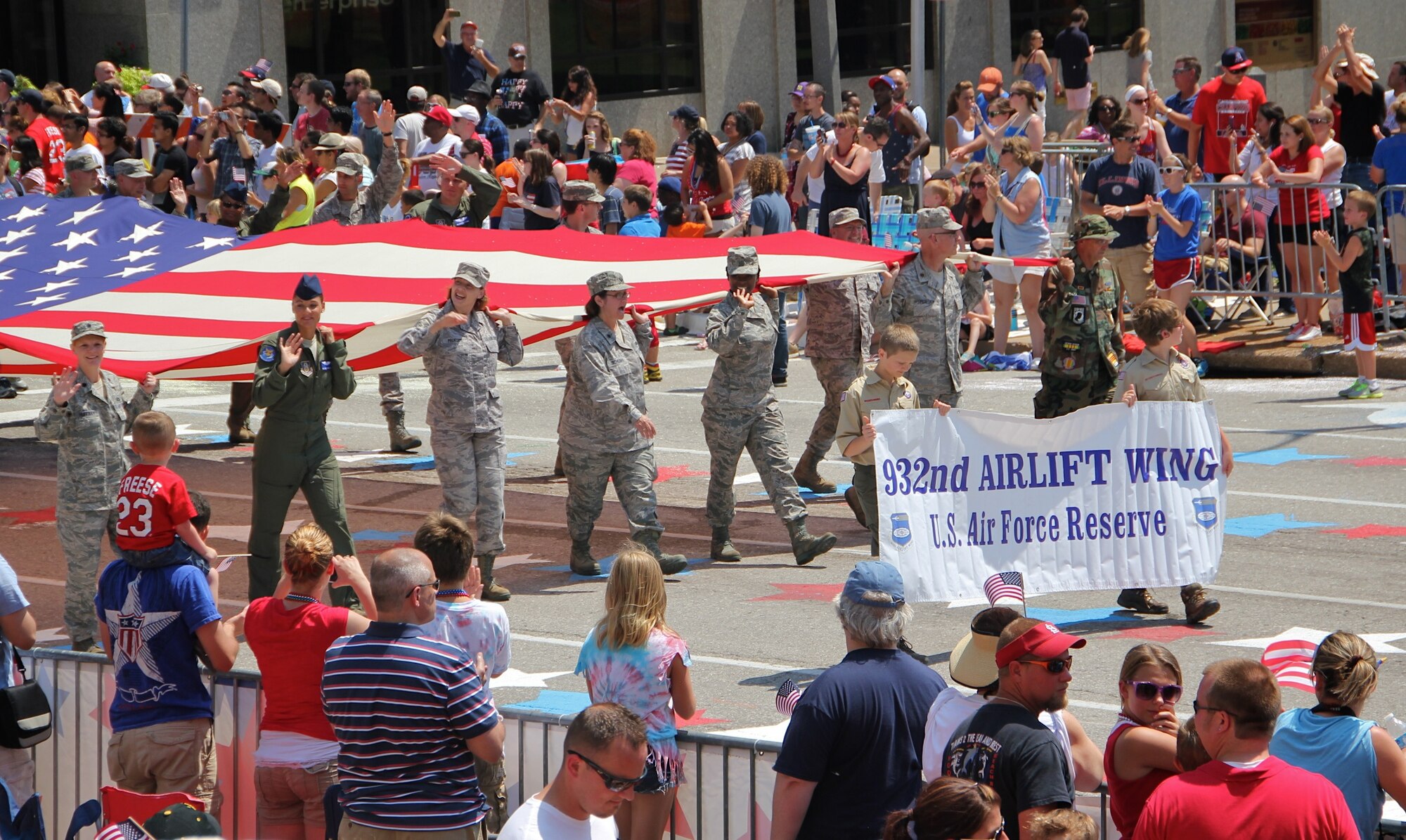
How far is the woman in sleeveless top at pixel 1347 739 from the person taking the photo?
5.16 meters

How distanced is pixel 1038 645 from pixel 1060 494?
179 inches

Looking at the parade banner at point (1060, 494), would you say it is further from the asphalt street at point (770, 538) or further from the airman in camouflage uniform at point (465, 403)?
the airman in camouflage uniform at point (465, 403)

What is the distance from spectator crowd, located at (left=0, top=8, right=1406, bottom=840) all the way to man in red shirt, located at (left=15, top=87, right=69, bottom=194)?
51 mm

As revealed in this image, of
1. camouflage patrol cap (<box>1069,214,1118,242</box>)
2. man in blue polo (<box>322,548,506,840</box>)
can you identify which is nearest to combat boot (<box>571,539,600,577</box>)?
camouflage patrol cap (<box>1069,214,1118,242</box>)

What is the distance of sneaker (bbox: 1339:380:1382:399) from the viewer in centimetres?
1552

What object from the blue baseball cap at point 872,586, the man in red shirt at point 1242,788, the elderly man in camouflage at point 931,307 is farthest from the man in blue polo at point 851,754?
the elderly man in camouflage at point 931,307

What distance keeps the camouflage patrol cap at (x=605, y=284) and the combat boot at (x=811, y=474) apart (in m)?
2.80

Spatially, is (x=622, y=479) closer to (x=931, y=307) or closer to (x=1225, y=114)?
(x=931, y=307)

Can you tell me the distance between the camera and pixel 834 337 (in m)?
12.7

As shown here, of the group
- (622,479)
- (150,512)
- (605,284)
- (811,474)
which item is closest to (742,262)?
(605,284)

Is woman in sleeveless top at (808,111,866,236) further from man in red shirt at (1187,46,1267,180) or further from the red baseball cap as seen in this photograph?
the red baseball cap

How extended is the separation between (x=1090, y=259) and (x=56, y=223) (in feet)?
26.5

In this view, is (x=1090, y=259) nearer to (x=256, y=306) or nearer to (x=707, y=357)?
(x=256, y=306)

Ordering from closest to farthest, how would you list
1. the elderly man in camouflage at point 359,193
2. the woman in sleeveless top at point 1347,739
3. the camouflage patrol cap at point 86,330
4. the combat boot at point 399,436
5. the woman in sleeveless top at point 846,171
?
the woman in sleeveless top at point 1347,739, the camouflage patrol cap at point 86,330, the elderly man in camouflage at point 359,193, the combat boot at point 399,436, the woman in sleeveless top at point 846,171
